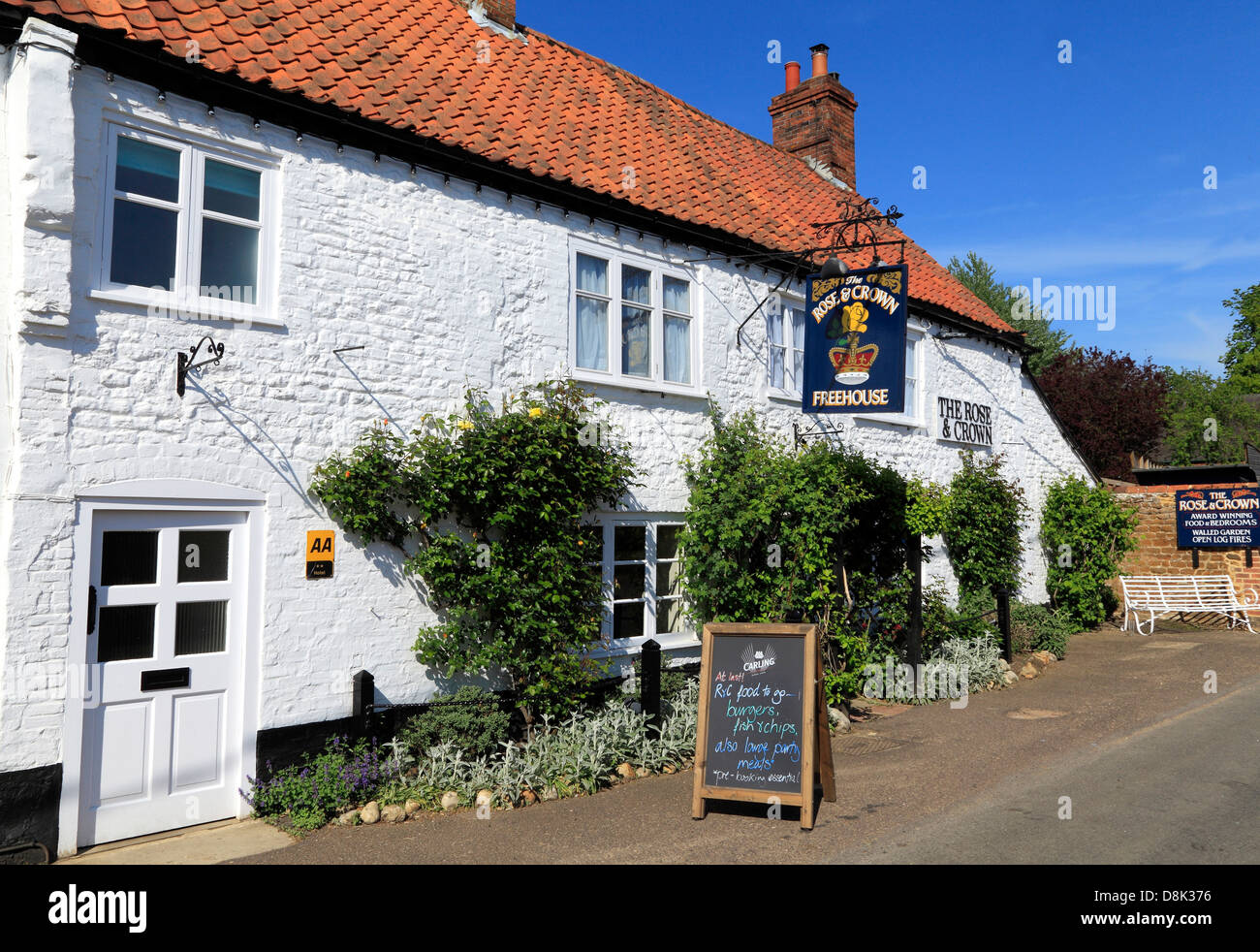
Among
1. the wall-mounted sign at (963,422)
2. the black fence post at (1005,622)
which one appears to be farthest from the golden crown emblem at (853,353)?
the wall-mounted sign at (963,422)

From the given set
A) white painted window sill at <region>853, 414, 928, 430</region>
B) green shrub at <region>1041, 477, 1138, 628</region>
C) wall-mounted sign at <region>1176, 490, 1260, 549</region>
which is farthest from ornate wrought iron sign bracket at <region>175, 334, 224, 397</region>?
wall-mounted sign at <region>1176, 490, 1260, 549</region>

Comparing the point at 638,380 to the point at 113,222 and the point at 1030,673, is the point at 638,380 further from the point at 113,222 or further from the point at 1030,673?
the point at 1030,673

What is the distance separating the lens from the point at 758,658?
701cm

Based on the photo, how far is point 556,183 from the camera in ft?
30.2

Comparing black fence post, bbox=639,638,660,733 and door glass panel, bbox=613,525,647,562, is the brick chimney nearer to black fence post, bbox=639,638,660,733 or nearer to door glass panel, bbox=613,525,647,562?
door glass panel, bbox=613,525,647,562

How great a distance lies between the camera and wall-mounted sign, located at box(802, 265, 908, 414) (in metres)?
9.85

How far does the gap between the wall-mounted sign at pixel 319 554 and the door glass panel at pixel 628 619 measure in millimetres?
3345

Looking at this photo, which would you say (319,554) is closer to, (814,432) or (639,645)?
(639,645)

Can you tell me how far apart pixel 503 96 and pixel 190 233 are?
466cm

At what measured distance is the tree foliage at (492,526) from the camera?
24.8 feet

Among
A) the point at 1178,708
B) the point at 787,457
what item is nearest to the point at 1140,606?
the point at 1178,708

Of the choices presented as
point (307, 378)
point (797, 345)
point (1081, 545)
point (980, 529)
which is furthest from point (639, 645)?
point (1081, 545)
